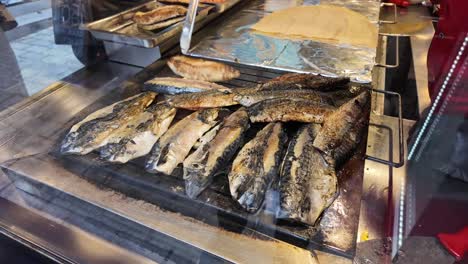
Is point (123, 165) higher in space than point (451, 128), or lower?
lower

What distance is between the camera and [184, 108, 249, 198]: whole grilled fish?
1277 millimetres

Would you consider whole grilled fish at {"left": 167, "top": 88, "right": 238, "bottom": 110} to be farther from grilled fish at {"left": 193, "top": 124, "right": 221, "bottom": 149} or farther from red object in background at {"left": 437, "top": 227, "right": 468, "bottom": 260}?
red object in background at {"left": 437, "top": 227, "right": 468, "bottom": 260}

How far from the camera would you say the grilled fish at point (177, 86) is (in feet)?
6.23

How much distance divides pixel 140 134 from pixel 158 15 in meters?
1.25

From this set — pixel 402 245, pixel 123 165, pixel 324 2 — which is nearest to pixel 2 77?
pixel 123 165

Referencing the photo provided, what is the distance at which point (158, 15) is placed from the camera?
2352mm

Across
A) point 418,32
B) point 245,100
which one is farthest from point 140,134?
point 418,32

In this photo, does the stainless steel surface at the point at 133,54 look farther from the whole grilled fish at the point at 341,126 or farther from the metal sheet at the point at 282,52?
the whole grilled fish at the point at 341,126

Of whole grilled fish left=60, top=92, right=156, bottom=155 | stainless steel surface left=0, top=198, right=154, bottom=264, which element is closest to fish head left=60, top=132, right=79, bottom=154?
whole grilled fish left=60, top=92, right=156, bottom=155

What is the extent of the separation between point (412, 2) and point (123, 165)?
3687 mm

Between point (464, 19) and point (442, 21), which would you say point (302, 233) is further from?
point (442, 21)

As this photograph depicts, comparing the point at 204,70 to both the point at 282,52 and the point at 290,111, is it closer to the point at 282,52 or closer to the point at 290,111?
the point at 282,52

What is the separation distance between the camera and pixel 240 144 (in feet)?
4.83

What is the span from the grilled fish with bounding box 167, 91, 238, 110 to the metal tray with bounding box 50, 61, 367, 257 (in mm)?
442
